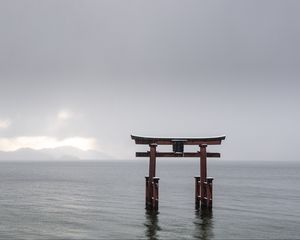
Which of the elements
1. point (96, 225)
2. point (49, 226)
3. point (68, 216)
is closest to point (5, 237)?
point (49, 226)

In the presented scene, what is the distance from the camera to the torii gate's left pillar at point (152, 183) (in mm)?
34062

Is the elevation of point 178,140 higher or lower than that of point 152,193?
higher

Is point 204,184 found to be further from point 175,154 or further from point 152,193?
point 152,193

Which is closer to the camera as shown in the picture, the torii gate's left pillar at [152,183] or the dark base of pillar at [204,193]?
the torii gate's left pillar at [152,183]

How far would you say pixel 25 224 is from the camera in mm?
30828

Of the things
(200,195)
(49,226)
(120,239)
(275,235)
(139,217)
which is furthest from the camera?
(200,195)

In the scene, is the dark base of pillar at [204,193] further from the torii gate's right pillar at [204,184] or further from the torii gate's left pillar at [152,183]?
the torii gate's left pillar at [152,183]

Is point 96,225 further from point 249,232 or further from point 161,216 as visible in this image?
point 249,232

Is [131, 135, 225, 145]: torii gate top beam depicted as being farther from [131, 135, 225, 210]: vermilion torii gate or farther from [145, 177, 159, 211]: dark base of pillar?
[145, 177, 159, 211]: dark base of pillar

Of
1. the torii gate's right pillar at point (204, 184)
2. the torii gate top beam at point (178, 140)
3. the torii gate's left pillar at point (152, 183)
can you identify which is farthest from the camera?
the torii gate's right pillar at point (204, 184)

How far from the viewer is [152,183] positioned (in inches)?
1350

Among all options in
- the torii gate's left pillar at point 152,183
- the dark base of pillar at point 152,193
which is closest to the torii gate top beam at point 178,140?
the torii gate's left pillar at point 152,183

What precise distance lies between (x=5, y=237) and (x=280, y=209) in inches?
1026

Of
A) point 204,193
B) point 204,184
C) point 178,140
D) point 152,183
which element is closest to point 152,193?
point 152,183
